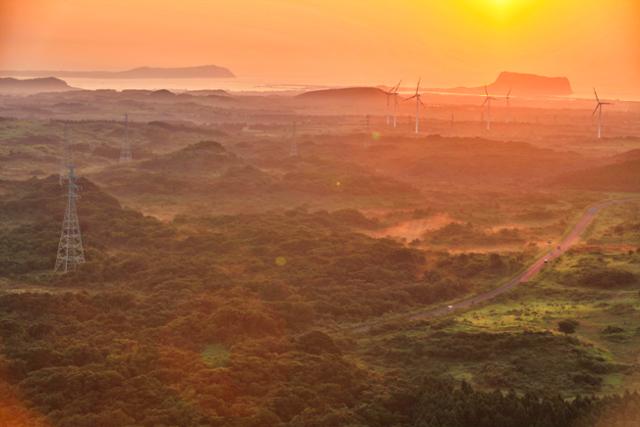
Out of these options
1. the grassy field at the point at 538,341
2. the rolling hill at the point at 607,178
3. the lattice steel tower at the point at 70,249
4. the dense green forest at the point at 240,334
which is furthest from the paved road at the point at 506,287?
the rolling hill at the point at 607,178

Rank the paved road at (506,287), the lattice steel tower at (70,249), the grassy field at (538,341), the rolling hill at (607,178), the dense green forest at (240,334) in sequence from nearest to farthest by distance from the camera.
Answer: the dense green forest at (240,334), the grassy field at (538,341), the paved road at (506,287), the lattice steel tower at (70,249), the rolling hill at (607,178)

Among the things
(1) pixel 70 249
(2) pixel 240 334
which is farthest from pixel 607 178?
(2) pixel 240 334

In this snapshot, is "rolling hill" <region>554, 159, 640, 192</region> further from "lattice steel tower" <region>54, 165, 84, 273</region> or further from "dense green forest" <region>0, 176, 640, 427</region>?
"lattice steel tower" <region>54, 165, 84, 273</region>

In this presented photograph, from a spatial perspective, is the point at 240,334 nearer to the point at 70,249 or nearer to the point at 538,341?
the point at 538,341

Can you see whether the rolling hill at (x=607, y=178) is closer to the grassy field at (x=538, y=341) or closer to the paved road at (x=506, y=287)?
the paved road at (x=506, y=287)

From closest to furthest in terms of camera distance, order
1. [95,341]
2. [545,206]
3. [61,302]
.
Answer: [95,341], [61,302], [545,206]

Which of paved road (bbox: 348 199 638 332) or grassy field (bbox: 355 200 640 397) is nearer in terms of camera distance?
grassy field (bbox: 355 200 640 397)

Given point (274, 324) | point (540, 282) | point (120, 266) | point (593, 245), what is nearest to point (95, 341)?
point (274, 324)

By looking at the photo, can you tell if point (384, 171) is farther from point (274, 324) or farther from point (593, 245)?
point (274, 324)

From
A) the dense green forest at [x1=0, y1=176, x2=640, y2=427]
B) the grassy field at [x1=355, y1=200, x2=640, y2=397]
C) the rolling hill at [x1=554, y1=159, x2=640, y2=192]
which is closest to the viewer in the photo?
the dense green forest at [x1=0, y1=176, x2=640, y2=427]

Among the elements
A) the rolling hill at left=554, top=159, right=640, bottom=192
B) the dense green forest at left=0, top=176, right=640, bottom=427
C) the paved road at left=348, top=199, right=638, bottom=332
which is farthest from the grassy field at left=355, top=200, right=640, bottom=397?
the rolling hill at left=554, top=159, right=640, bottom=192

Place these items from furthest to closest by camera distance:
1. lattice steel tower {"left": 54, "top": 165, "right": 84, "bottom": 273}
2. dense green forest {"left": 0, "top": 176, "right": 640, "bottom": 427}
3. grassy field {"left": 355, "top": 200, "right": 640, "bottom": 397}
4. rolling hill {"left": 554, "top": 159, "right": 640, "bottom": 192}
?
rolling hill {"left": 554, "top": 159, "right": 640, "bottom": 192}
lattice steel tower {"left": 54, "top": 165, "right": 84, "bottom": 273}
grassy field {"left": 355, "top": 200, "right": 640, "bottom": 397}
dense green forest {"left": 0, "top": 176, "right": 640, "bottom": 427}
